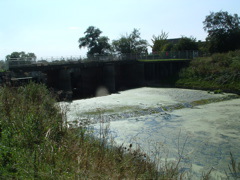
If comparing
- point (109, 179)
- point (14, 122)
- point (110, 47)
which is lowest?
point (109, 179)

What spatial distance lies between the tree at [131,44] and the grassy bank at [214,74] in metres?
29.4

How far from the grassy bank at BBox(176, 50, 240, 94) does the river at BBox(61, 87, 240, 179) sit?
15.3ft

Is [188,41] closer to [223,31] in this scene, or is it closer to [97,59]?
[223,31]

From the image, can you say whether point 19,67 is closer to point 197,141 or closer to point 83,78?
point 83,78

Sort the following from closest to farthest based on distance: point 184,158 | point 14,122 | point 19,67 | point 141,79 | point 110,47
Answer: point 14,122
point 184,158
point 19,67
point 141,79
point 110,47

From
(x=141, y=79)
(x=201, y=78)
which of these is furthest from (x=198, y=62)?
(x=141, y=79)

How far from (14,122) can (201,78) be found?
93.8 feet

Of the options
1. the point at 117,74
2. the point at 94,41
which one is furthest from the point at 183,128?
the point at 94,41

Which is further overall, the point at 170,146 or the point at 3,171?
the point at 170,146

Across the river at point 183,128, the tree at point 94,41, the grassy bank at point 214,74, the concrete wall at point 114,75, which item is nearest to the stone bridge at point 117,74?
the concrete wall at point 114,75

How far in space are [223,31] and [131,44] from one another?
97.8ft

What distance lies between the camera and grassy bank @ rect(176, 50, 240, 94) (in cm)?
2823

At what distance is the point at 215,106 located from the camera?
20406 mm

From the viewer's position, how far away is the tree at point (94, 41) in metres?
62.2
